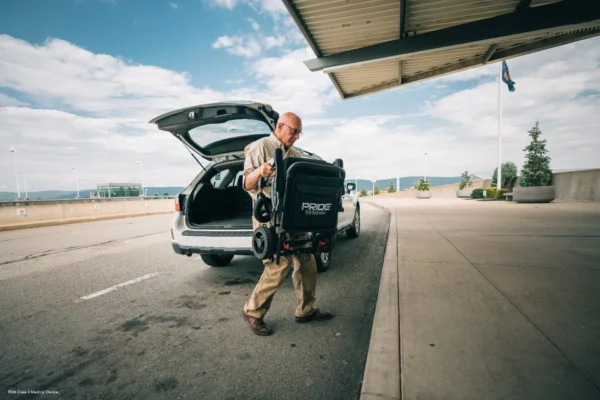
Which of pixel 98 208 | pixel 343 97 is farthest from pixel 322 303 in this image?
pixel 98 208

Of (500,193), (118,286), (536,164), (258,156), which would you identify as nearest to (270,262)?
(258,156)

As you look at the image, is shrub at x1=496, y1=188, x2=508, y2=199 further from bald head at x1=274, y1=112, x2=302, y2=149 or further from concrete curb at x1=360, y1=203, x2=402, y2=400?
bald head at x1=274, y1=112, x2=302, y2=149

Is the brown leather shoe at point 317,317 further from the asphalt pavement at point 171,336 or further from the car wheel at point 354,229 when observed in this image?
the car wheel at point 354,229

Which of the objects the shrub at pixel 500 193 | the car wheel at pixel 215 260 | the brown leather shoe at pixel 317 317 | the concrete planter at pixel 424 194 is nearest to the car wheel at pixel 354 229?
the car wheel at pixel 215 260

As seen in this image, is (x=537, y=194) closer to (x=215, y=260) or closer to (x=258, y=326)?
(x=215, y=260)

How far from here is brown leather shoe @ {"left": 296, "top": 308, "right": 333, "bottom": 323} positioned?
2.71m

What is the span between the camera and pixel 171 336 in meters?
2.50

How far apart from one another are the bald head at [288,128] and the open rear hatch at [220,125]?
1.10 m

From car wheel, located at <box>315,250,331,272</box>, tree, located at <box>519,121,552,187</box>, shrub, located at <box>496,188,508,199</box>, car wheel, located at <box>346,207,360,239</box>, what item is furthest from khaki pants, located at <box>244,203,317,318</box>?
shrub, located at <box>496,188,508,199</box>

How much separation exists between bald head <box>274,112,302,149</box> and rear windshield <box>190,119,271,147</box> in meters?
1.33

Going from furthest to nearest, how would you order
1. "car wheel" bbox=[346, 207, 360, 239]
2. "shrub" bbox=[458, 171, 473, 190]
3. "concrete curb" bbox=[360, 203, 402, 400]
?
"shrub" bbox=[458, 171, 473, 190] → "car wheel" bbox=[346, 207, 360, 239] → "concrete curb" bbox=[360, 203, 402, 400]

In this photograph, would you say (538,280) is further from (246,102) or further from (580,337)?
(246,102)

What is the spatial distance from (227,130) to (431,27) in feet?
19.1

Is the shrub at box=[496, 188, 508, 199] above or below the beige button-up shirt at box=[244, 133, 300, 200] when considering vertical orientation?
below
